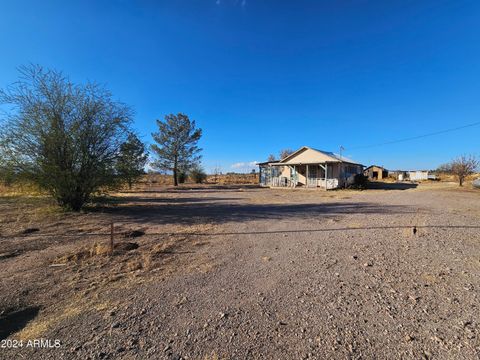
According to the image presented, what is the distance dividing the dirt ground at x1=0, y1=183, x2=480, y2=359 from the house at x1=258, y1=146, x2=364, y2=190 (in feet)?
61.3

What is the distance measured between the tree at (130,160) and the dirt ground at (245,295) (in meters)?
4.50

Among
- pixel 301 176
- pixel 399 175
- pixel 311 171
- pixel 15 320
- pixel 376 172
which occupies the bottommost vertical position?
pixel 15 320

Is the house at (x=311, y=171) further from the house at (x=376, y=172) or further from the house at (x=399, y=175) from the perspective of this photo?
the house at (x=399, y=175)

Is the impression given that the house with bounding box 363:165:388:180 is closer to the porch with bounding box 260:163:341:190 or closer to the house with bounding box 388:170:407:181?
the house with bounding box 388:170:407:181

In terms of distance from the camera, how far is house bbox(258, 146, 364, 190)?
2444 cm

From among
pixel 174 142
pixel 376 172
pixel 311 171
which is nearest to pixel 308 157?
pixel 311 171

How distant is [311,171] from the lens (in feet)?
88.1

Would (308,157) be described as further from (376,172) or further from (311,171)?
(376,172)

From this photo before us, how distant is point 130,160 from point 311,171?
2084 cm

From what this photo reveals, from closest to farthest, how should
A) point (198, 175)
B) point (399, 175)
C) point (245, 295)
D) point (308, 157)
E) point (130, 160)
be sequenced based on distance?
point (245, 295) → point (130, 160) → point (308, 157) → point (198, 175) → point (399, 175)

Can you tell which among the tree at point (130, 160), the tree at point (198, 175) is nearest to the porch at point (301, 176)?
the tree at point (198, 175)

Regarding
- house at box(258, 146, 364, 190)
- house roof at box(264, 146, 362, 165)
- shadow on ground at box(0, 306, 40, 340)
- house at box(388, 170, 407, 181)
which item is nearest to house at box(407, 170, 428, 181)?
house at box(388, 170, 407, 181)

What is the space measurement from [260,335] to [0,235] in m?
7.69

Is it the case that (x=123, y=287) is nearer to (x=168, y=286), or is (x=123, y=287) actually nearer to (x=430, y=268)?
(x=168, y=286)
